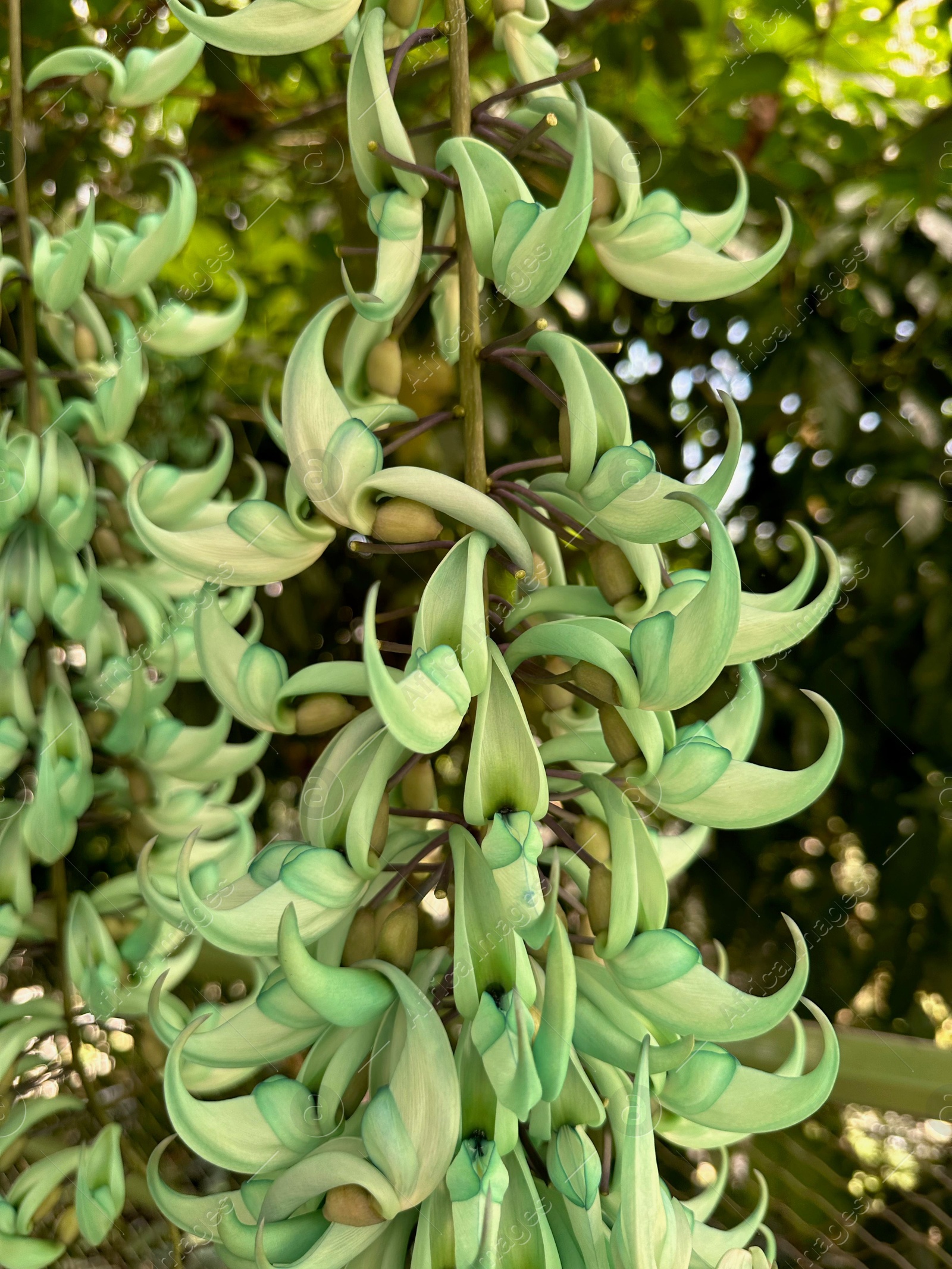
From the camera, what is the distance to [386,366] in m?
0.54

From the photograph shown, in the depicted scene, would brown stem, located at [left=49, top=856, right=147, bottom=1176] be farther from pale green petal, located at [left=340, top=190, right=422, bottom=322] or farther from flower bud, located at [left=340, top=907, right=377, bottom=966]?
pale green petal, located at [left=340, top=190, right=422, bottom=322]

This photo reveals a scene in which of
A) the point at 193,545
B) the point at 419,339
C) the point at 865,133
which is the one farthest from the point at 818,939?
the point at 193,545

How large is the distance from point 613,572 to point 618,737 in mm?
71

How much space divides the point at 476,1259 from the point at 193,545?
0.30m

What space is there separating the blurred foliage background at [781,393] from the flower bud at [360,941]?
58 cm

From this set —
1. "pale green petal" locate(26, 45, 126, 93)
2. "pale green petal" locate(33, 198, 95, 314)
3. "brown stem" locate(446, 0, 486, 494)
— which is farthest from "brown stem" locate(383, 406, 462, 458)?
"pale green petal" locate(26, 45, 126, 93)

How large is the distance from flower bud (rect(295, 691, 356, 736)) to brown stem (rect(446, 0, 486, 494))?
12 centimetres

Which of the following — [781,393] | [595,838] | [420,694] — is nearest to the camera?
[420,694]

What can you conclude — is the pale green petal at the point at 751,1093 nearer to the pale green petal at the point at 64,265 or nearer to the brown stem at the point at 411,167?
the brown stem at the point at 411,167

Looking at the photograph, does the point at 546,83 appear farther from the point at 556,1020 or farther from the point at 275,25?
the point at 556,1020

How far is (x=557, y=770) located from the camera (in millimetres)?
563

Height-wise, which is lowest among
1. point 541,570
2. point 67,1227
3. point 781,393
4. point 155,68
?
point 67,1227

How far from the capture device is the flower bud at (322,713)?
518 millimetres

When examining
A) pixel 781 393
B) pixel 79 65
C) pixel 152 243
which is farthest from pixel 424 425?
pixel 781 393
